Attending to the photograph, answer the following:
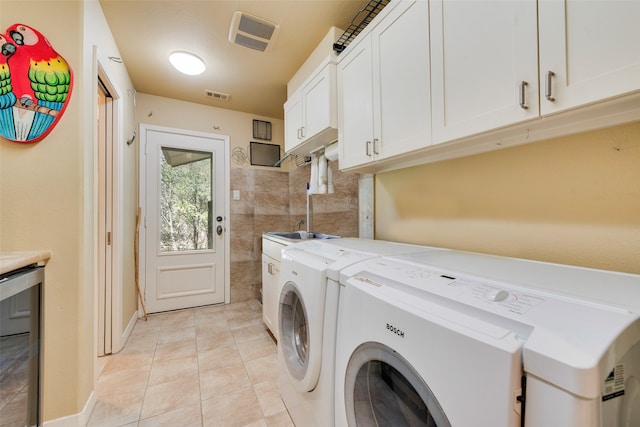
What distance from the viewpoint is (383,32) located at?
1324 millimetres

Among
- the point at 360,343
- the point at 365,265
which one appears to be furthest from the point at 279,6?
the point at 360,343

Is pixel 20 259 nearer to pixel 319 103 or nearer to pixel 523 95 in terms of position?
pixel 319 103

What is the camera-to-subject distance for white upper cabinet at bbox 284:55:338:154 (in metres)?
1.72

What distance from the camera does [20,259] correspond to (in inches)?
41.1

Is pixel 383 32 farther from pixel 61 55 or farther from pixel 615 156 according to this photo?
pixel 61 55

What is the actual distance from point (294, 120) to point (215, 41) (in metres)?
0.83

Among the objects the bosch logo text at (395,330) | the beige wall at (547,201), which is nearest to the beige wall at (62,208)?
the bosch logo text at (395,330)

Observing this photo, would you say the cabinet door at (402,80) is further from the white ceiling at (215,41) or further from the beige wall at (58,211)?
the beige wall at (58,211)

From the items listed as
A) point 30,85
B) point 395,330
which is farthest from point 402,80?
point 30,85

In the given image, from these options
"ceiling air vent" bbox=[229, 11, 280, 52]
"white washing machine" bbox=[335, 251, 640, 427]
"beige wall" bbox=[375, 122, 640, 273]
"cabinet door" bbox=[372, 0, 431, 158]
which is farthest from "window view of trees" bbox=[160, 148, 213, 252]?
"white washing machine" bbox=[335, 251, 640, 427]

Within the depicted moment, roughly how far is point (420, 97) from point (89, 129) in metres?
1.69

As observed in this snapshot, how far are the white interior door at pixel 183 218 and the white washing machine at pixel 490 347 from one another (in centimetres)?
260

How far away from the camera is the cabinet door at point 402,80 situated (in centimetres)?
112

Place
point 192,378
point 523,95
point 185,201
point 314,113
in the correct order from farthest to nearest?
point 185,201
point 314,113
point 192,378
point 523,95
